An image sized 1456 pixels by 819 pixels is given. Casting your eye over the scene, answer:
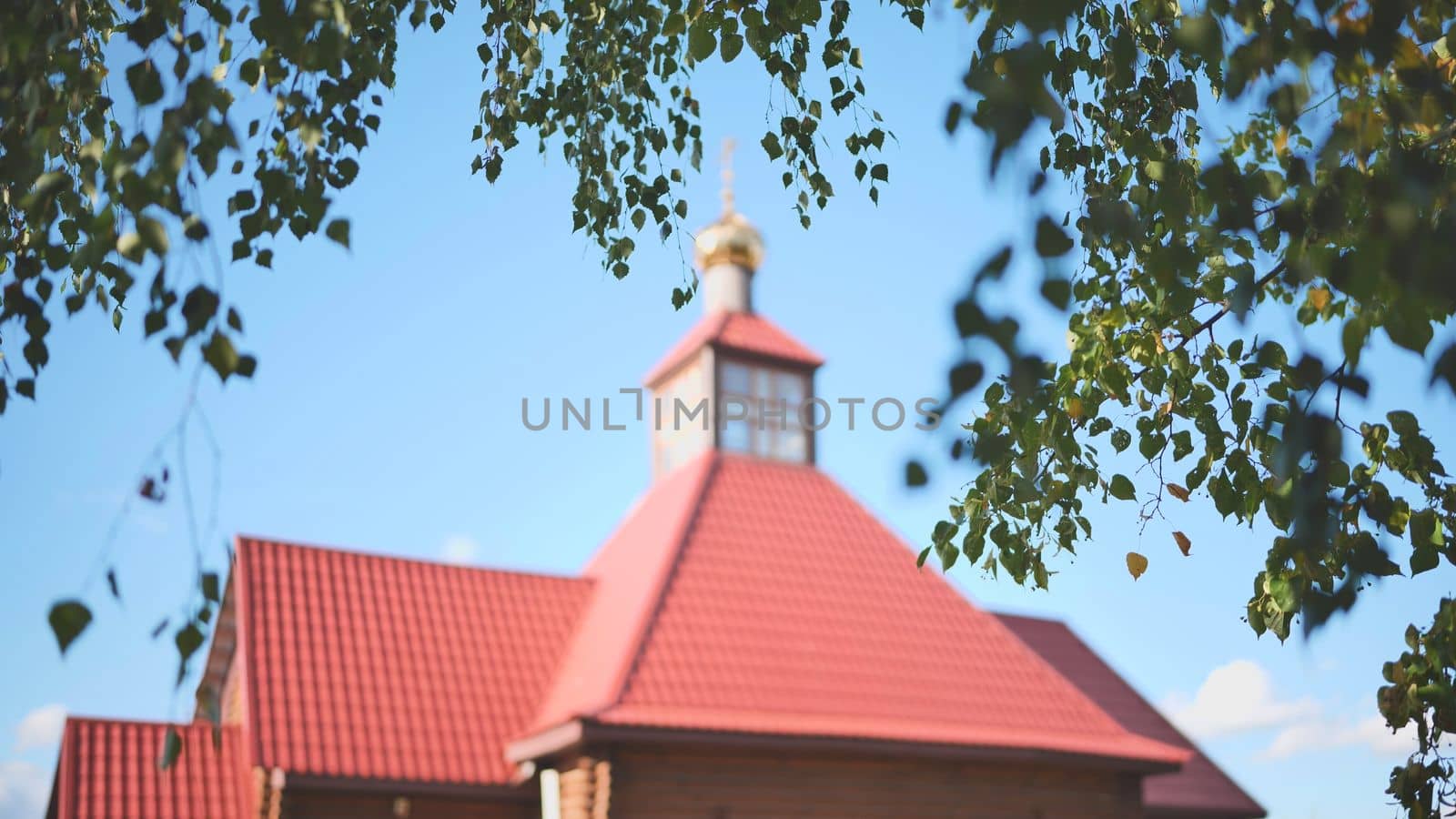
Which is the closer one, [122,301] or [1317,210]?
[1317,210]

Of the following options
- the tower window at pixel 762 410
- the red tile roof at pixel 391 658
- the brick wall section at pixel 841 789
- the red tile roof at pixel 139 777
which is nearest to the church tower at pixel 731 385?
the tower window at pixel 762 410

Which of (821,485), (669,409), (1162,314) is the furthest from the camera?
(669,409)

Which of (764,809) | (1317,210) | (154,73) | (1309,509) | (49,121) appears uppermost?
(49,121)

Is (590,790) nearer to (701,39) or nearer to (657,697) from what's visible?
(657,697)

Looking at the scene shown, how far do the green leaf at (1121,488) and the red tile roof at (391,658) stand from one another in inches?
350

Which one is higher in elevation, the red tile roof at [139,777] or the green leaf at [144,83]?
the green leaf at [144,83]

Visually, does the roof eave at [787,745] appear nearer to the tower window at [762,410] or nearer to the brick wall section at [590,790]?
the brick wall section at [590,790]

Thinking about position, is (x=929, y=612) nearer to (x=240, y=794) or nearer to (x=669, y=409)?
(x=669, y=409)

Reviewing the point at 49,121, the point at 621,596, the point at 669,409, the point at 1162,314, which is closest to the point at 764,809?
the point at 621,596

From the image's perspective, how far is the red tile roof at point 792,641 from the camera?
38.0ft

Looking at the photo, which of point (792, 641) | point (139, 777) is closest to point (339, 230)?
point (792, 641)

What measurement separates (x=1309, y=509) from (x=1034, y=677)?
12298 mm

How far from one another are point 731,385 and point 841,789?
244 inches

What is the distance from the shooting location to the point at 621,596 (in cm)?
1362
